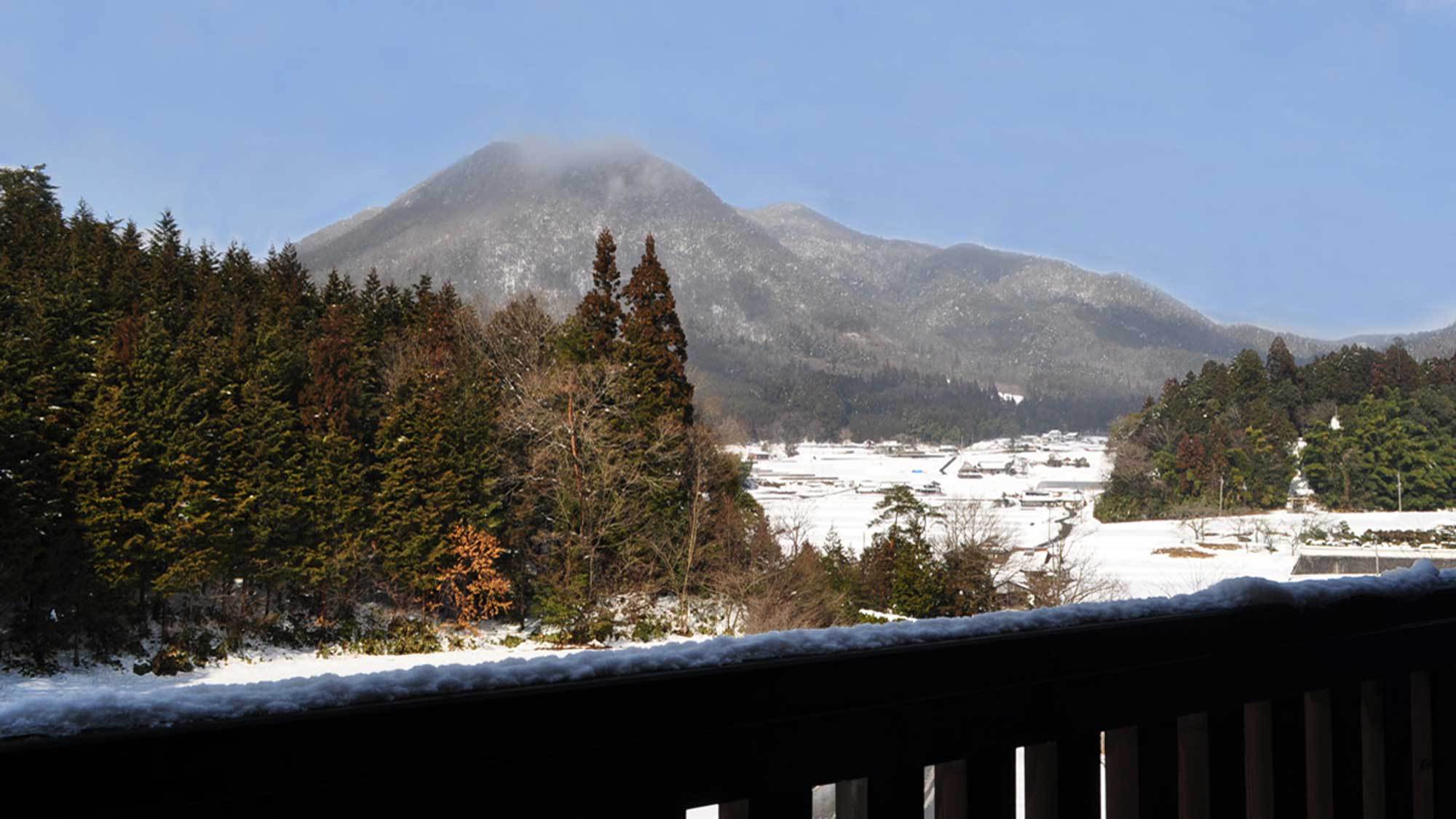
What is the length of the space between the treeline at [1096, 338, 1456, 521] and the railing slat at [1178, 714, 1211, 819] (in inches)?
572

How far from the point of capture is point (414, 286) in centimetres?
1923

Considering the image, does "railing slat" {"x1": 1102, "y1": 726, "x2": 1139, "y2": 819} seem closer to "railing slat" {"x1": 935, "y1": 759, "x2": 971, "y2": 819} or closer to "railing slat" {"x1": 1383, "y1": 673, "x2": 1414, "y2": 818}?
"railing slat" {"x1": 935, "y1": 759, "x2": 971, "y2": 819}

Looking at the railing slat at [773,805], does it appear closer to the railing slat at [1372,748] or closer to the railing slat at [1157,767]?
the railing slat at [1157,767]

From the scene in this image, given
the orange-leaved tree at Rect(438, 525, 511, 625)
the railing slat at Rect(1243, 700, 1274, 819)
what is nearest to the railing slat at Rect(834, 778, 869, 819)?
the railing slat at Rect(1243, 700, 1274, 819)

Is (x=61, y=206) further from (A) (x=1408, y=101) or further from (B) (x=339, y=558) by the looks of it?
(A) (x=1408, y=101)

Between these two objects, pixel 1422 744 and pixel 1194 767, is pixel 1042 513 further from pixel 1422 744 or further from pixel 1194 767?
pixel 1194 767

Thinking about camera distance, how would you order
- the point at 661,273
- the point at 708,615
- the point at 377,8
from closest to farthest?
the point at 708,615 → the point at 661,273 → the point at 377,8

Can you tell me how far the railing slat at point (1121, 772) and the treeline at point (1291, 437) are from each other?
14.6 metres

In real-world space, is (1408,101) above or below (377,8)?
below

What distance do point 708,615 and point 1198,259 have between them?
36.4 meters

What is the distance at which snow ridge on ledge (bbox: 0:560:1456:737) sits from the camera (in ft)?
1.06

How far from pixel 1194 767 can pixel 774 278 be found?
111 ft

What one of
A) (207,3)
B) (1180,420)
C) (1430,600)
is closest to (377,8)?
(207,3)

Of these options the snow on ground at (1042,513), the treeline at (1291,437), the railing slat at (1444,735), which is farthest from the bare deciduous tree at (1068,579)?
the railing slat at (1444,735)
